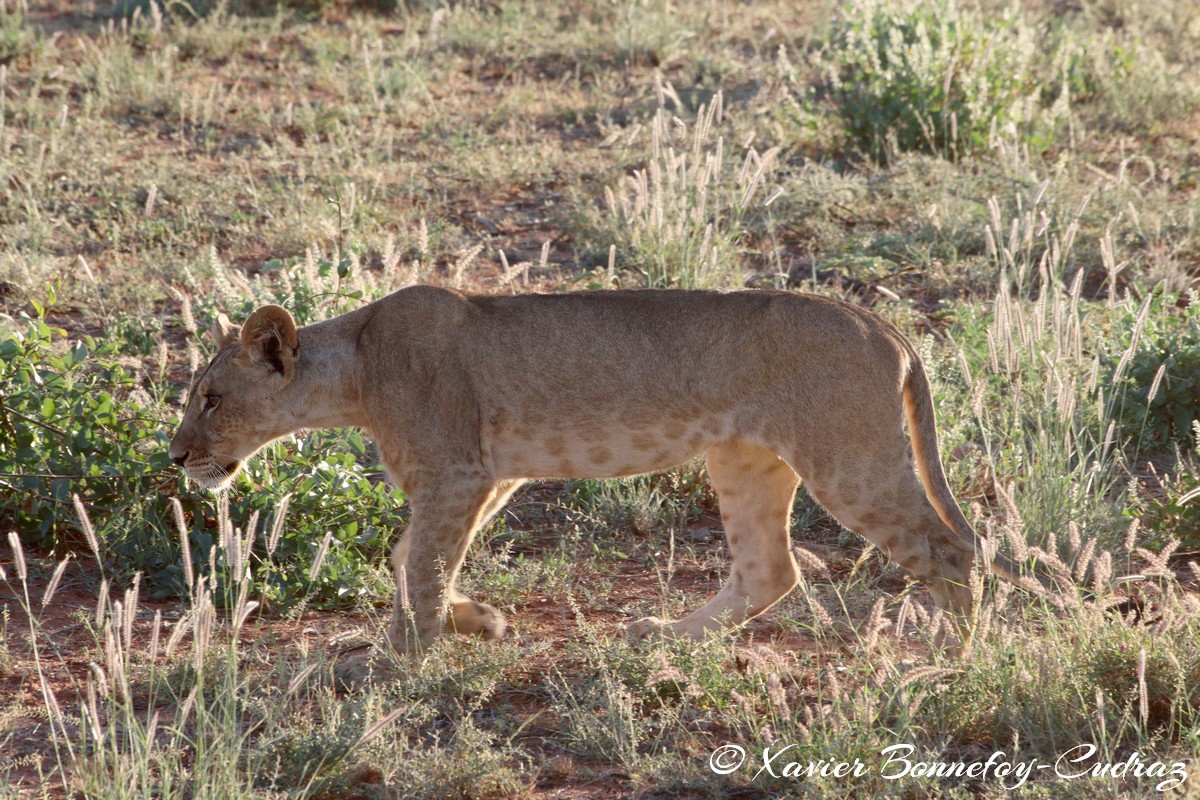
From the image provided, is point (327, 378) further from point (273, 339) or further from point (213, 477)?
point (213, 477)

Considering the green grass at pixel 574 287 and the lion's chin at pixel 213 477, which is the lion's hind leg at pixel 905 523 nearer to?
the green grass at pixel 574 287

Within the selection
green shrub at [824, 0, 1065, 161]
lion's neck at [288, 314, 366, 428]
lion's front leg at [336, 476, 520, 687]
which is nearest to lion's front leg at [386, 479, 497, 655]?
→ lion's front leg at [336, 476, 520, 687]

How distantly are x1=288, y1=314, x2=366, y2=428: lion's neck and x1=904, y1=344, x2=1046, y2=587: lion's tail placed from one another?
1.98 metres

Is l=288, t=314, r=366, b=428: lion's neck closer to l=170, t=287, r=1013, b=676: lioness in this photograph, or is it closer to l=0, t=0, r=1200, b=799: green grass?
l=170, t=287, r=1013, b=676: lioness

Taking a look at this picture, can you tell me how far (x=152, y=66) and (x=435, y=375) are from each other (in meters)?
8.21

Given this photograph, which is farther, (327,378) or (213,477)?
(213,477)

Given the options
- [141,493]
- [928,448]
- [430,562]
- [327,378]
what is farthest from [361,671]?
[928,448]

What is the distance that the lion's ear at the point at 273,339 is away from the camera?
5.21 metres

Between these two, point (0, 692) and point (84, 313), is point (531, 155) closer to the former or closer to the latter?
point (84, 313)

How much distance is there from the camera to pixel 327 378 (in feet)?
17.5

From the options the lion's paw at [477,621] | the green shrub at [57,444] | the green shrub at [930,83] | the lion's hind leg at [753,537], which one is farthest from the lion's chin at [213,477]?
the green shrub at [930,83]

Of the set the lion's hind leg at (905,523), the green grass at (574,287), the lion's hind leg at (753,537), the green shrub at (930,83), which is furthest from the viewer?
the green shrub at (930,83)

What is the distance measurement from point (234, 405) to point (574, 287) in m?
3.74

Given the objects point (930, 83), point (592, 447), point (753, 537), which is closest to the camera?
point (592, 447)
